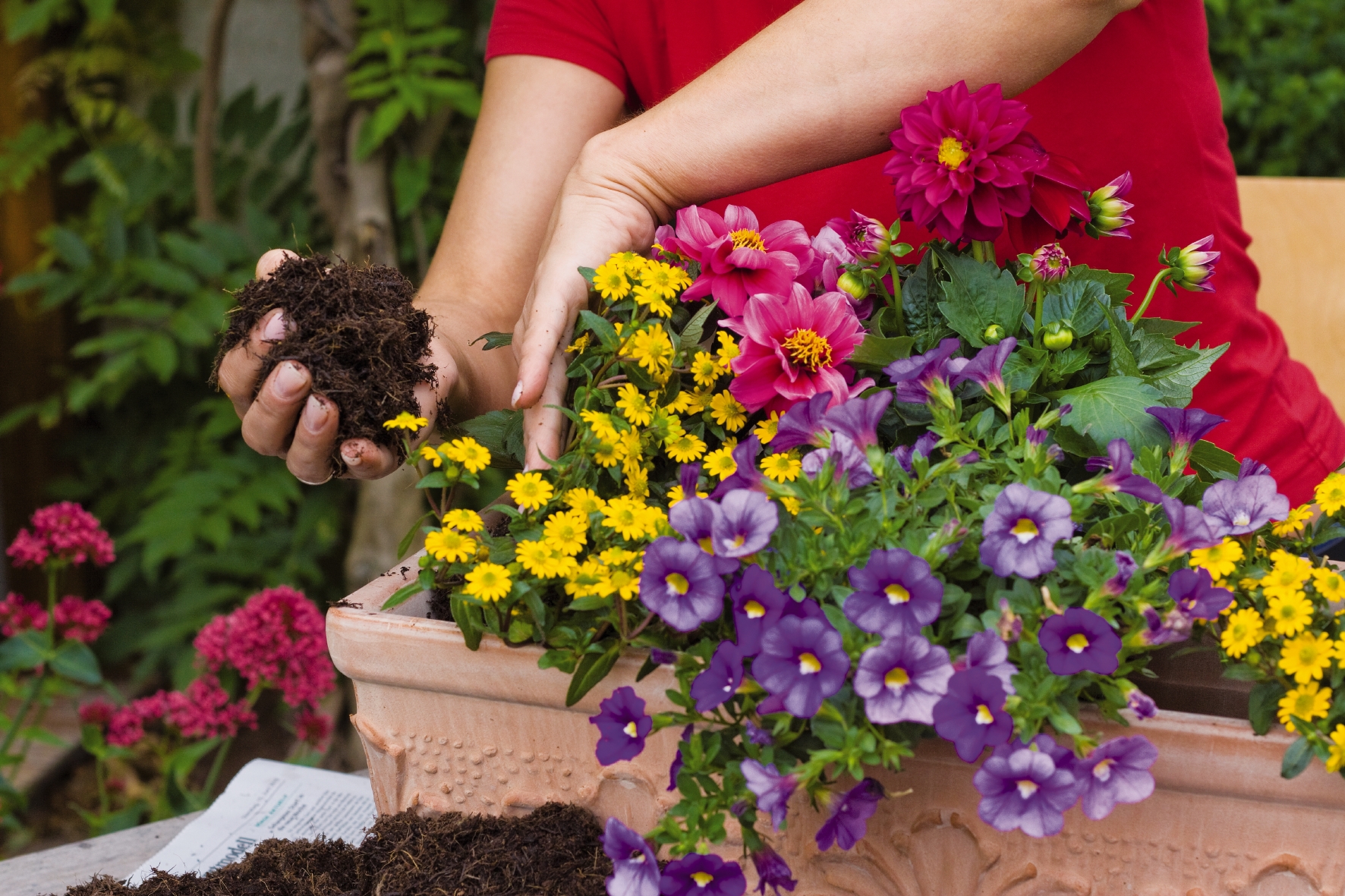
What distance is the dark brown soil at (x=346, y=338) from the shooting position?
714 millimetres

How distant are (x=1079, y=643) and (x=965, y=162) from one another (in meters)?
0.31

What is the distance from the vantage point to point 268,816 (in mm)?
931

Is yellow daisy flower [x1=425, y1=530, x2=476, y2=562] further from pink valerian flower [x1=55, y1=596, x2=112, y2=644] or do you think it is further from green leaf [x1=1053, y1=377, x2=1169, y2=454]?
pink valerian flower [x1=55, y1=596, x2=112, y2=644]

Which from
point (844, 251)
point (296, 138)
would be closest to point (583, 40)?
point (844, 251)

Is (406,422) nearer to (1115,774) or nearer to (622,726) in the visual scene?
(622,726)

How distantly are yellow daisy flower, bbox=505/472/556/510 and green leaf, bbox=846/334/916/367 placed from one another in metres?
0.22

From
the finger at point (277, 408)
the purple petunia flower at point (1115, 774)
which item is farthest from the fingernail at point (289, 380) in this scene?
the purple petunia flower at point (1115, 774)

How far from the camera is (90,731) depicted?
4.26ft

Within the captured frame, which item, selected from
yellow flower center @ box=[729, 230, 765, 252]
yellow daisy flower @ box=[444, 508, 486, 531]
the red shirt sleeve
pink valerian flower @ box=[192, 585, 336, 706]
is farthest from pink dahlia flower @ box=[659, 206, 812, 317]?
pink valerian flower @ box=[192, 585, 336, 706]

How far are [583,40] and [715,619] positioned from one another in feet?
2.55

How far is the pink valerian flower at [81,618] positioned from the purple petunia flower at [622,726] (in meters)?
0.96

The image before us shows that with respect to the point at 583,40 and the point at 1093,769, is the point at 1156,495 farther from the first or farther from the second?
the point at 583,40

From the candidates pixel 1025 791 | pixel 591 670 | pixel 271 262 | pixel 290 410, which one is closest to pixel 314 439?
pixel 290 410

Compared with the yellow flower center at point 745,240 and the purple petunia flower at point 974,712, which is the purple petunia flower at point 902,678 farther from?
the yellow flower center at point 745,240
